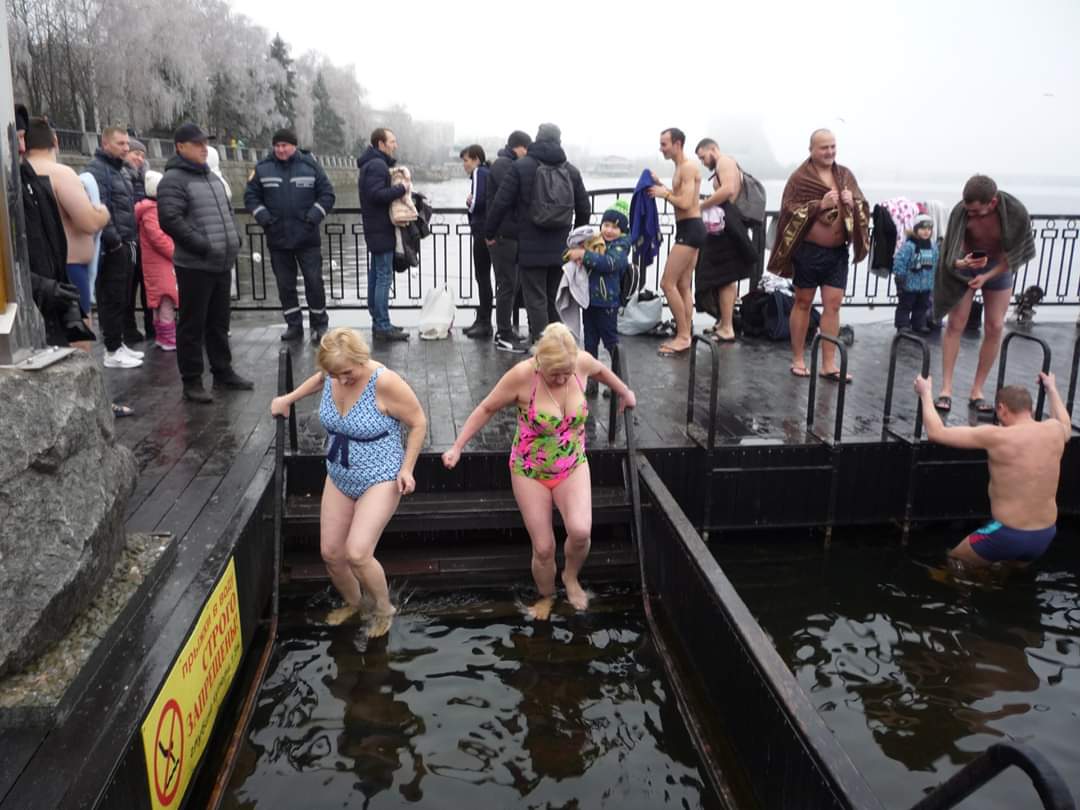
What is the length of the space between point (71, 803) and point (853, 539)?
512 cm

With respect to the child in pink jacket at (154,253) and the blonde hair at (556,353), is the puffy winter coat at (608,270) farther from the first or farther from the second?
the child in pink jacket at (154,253)

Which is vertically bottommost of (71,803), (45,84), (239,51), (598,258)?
(71,803)

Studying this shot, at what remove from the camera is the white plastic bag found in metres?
9.03

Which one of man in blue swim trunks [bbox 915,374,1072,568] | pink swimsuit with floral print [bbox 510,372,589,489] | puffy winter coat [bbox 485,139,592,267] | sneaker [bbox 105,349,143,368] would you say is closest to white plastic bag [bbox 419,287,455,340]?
puffy winter coat [bbox 485,139,592,267]

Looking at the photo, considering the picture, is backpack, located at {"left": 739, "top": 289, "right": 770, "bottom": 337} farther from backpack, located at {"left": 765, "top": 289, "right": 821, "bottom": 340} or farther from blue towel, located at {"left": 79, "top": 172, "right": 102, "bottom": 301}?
blue towel, located at {"left": 79, "top": 172, "right": 102, "bottom": 301}

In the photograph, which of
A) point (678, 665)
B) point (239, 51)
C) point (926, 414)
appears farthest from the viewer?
point (239, 51)

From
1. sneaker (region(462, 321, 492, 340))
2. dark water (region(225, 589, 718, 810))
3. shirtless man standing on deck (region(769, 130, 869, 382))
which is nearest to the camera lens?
dark water (region(225, 589, 718, 810))

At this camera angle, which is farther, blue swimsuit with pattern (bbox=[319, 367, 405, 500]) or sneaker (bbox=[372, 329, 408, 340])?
sneaker (bbox=[372, 329, 408, 340])

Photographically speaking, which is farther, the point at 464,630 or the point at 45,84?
the point at 45,84

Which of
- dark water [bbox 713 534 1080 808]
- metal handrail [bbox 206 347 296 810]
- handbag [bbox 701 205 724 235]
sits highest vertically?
handbag [bbox 701 205 724 235]

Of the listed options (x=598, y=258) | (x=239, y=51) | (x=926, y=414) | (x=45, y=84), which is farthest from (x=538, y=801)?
(x=239, y=51)

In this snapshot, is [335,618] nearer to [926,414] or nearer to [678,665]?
[678,665]

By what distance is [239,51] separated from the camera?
58562mm

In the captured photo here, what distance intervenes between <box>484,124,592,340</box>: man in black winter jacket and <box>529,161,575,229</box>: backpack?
30 millimetres
